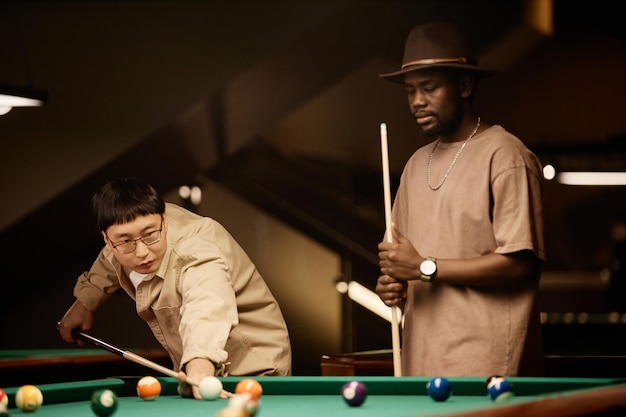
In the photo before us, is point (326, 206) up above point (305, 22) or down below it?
below

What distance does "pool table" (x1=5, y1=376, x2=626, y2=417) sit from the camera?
190 cm

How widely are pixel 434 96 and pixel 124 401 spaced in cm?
130

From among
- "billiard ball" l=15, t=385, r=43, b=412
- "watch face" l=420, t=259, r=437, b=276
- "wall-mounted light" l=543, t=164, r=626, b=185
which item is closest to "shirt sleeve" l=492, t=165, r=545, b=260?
"watch face" l=420, t=259, r=437, b=276

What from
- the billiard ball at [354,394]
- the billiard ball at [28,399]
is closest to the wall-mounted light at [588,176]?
the billiard ball at [354,394]

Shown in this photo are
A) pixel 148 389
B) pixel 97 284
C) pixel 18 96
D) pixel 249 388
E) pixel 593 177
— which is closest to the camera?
pixel 249 388

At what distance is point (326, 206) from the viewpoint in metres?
8.08

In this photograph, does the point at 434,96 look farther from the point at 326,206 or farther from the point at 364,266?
the point at 326,206

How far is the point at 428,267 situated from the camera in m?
2.75

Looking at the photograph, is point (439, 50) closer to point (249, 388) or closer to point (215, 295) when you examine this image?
point (215, 295)

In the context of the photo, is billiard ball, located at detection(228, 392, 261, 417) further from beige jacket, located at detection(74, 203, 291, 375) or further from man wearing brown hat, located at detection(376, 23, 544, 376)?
man wearing brown hat, located at detection(376, 23, 544, 376)

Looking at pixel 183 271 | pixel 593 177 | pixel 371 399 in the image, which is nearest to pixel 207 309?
pixel 183 271

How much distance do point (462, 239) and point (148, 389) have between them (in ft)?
3.39

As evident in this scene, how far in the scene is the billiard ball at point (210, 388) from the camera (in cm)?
227

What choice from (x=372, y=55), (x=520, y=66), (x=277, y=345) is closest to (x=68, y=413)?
(x=277, y=345)
